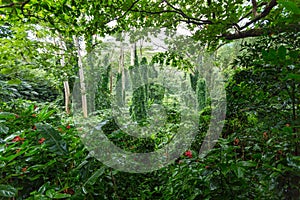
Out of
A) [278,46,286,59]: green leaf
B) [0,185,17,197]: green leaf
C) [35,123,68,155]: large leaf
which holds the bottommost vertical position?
[0,185,17,197]: green leaf

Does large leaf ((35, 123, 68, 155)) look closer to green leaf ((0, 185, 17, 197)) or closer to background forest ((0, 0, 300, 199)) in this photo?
background forest ((0, 0, 300, 199))

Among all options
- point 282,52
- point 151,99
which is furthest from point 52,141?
point 151,99

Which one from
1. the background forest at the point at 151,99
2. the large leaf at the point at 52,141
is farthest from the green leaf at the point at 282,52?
the large leaf at the point at 52,141

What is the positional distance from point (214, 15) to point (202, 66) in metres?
1.49

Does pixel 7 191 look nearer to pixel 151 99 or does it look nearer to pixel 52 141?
pixel 52 141

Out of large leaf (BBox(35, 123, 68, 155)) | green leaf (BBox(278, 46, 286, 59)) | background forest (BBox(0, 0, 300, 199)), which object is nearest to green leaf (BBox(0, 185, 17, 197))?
background forest (BBox(0, 0, 300, 199))

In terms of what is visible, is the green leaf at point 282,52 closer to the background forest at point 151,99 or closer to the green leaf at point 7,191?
the background forest at point 151,99

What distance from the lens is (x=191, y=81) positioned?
3.06m

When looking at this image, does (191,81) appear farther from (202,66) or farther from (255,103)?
(255,103)

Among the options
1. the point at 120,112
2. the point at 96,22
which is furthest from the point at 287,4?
the point at 120,112

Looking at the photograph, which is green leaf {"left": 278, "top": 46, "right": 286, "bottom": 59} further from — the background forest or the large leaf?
the large leaf

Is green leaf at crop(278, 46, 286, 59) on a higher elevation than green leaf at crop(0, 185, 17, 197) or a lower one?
higher

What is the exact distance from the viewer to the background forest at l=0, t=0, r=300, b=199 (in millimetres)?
682

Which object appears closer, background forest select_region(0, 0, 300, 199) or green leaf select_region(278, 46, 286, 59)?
green leaf select_region(278, 46, 286, 59)
